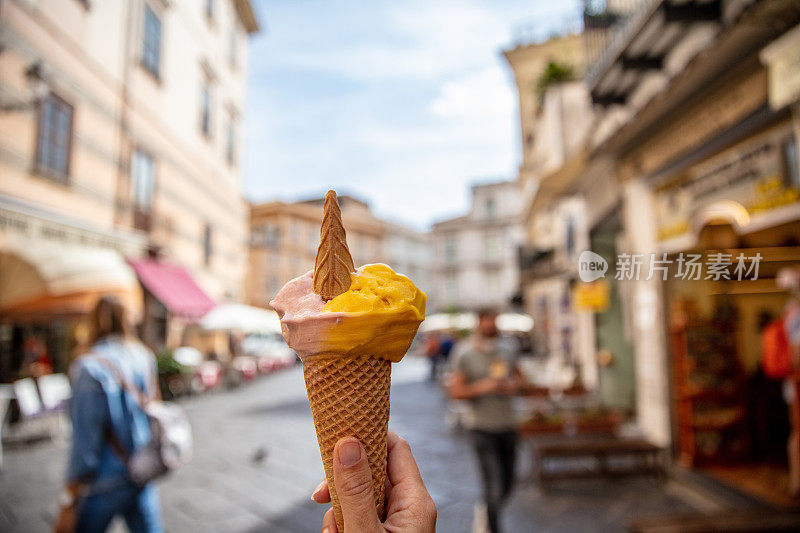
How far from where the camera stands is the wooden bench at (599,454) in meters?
5.46

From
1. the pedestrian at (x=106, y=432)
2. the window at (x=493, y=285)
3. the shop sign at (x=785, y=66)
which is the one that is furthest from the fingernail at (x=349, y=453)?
the window at (x=493, y=285)

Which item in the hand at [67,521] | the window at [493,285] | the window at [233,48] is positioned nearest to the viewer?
the hand at [67,521]

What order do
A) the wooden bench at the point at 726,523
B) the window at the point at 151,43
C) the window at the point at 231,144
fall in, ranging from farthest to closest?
the window at the point at 231,144, the window at the point at 151,43, the wooden bench at the point at 726,523

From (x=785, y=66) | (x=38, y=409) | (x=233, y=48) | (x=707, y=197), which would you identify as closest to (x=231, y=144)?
(x=233, y=48)

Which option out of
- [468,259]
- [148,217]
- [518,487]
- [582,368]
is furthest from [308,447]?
[468,259]

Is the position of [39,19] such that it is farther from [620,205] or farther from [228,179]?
[620,205]

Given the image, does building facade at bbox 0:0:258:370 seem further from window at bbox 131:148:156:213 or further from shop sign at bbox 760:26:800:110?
shop sign at bbox 760:26:800:110

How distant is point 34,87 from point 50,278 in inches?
103

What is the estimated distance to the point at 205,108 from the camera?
940 centimetres

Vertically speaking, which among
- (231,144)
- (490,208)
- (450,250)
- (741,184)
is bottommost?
(741,184)

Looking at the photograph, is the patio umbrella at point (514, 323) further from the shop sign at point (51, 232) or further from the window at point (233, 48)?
the shop sign at point (51, 232)

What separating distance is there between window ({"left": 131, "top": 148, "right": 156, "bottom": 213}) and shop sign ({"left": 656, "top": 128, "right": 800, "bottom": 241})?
29.7 ft

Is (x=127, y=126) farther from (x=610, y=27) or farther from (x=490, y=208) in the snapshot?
(x=490, y=208)

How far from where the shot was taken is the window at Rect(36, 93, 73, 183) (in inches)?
261
